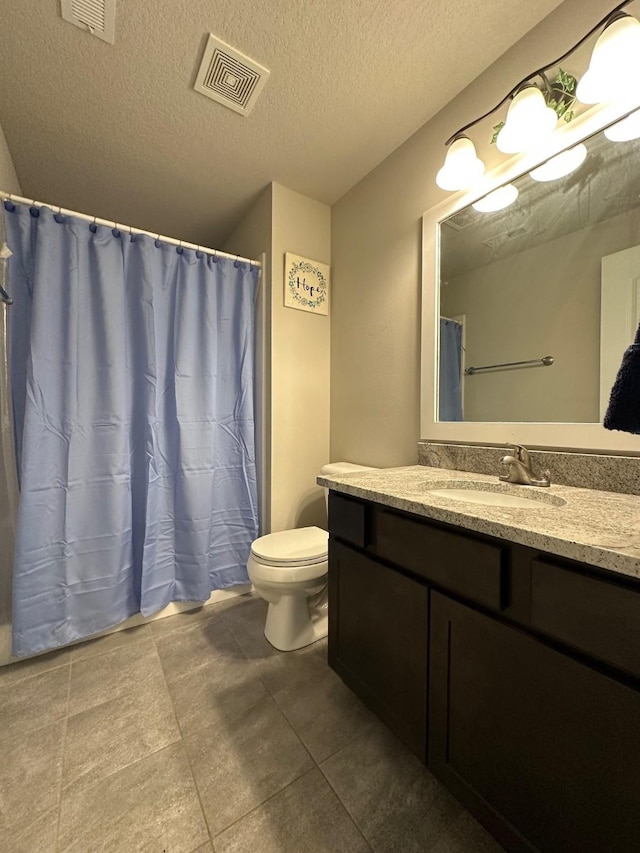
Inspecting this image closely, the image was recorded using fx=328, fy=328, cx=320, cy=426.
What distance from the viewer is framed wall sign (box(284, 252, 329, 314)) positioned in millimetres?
1902

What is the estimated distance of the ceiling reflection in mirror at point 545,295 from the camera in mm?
989

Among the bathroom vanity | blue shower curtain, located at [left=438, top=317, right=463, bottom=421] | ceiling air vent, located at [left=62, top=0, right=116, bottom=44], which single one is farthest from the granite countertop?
ceiling air vent, located at [left=62, top=0, right=116, bottom=44]

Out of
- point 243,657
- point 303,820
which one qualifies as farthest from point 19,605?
point 303,820

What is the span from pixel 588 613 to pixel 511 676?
0.23 m

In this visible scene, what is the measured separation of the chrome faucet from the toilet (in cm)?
60

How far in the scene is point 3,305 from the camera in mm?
1315

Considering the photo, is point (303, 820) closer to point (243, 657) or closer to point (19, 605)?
point (243, 657)

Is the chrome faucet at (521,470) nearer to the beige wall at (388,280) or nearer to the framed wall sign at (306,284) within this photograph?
the beige wall at (388,280)

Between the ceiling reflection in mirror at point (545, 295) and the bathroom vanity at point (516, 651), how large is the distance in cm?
38

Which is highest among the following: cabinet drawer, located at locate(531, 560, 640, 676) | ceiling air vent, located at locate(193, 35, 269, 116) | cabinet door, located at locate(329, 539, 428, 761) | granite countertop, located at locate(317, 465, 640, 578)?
ceiling air vent, located at locate(193, 35, 269, 116)

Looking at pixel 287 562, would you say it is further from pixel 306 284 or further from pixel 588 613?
pixel 306 284

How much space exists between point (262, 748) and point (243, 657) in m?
0.42

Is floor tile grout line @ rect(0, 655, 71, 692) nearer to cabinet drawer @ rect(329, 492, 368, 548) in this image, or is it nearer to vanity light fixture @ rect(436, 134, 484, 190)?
cabinet drawer @ rect(329, 492, 368, 548)

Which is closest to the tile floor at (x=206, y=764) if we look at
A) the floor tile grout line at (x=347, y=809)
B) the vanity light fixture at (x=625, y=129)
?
the floor tile grout line at (x=347, y=809)
